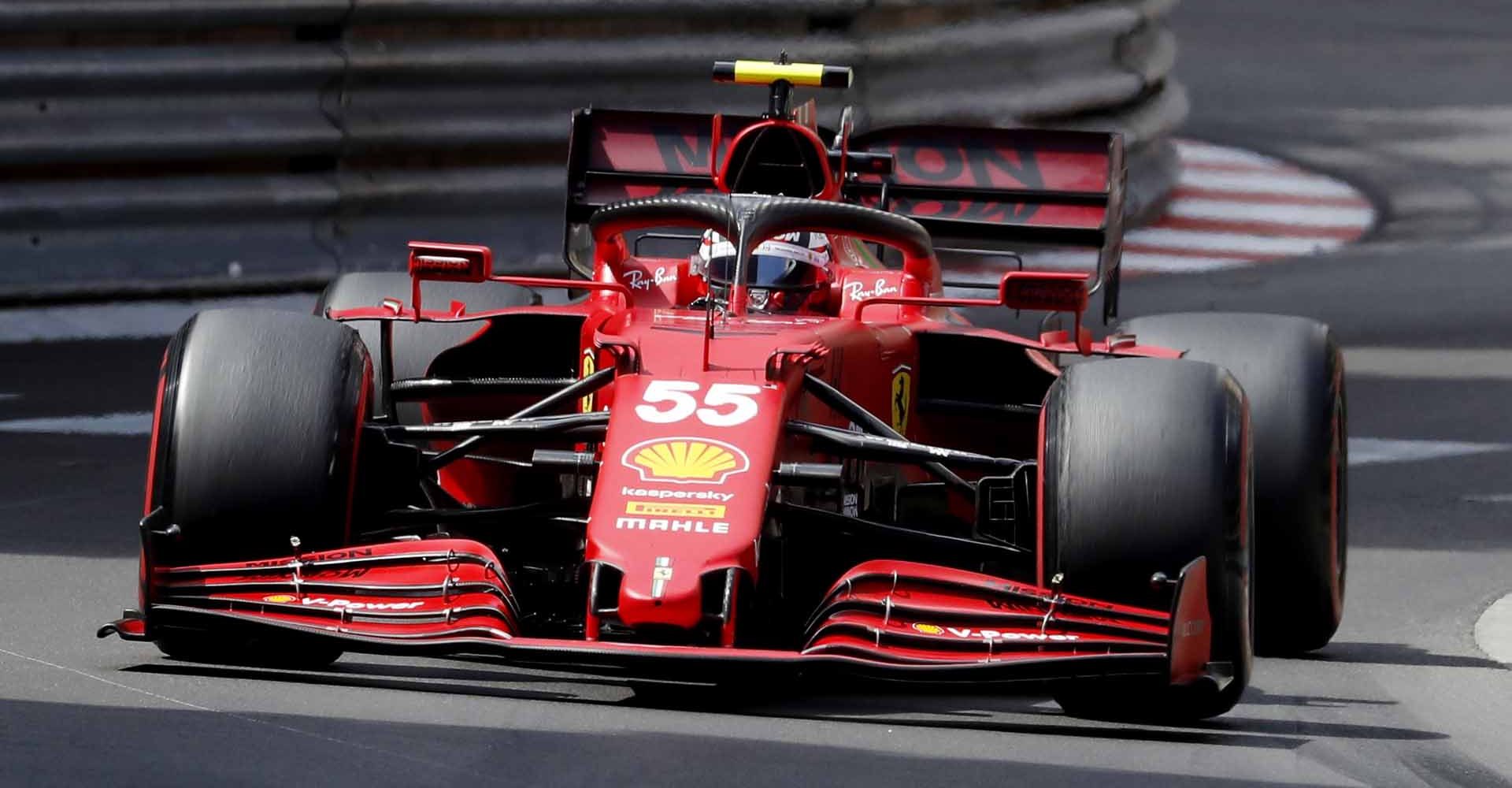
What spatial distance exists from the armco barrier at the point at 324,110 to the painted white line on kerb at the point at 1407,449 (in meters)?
4.28

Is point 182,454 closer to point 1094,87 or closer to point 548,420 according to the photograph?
point 548,420

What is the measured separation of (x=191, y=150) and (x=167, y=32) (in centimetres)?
55

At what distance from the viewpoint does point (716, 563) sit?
19.7 feet

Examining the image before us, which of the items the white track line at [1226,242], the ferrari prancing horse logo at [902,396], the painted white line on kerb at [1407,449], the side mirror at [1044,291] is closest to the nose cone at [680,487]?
the side mirror at [1044,291]

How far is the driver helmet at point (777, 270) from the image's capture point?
7438 mm

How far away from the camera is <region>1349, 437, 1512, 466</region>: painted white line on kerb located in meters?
10.1

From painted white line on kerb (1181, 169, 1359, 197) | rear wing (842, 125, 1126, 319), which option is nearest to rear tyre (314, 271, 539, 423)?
rear wing (842, 125, 1126, 319)

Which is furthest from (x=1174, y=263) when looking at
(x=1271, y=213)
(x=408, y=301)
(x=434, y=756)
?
(x=434, y=756)

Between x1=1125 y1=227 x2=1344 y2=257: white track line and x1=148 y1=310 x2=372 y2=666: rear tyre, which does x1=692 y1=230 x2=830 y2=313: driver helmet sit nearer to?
x1=148 y1=310 x2=372 y2=666: rear tyre

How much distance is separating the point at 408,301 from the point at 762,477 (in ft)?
8.10

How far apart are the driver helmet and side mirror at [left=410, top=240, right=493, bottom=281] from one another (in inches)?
26.5

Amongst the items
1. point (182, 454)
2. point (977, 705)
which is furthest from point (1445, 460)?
point (182, 454)

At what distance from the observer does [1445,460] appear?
33.2 feet

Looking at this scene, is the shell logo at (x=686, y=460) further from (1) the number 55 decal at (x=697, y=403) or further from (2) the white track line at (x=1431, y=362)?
(2) the white track line at (x=1431, y=362)
